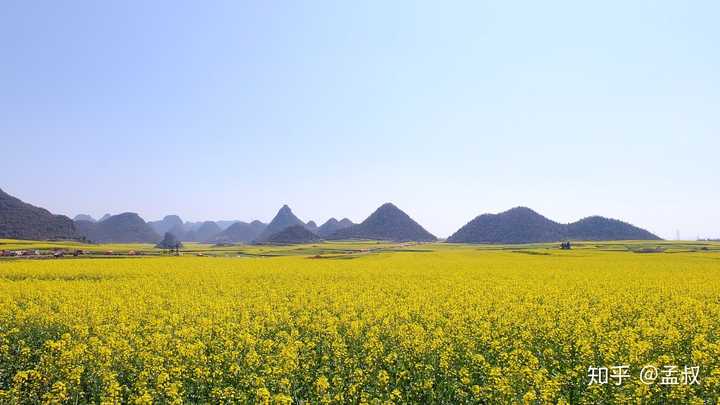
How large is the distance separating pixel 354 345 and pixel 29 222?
172 metres

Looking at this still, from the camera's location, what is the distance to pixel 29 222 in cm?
14388

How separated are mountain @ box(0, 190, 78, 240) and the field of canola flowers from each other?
147249mm

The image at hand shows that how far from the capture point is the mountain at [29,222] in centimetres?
13688

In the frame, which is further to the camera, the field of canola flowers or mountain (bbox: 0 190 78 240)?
mountain (bbox: 0 190 78 240)

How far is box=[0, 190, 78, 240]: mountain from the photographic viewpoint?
137m

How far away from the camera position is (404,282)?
86.2 ft

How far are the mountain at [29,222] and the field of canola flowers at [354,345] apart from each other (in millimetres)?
147249

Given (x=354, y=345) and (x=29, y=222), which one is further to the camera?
(x=29, y=222)

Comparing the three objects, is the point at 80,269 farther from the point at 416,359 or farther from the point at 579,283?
the point at 579,283

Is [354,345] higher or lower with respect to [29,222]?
lower

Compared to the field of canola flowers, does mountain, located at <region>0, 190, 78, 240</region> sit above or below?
above

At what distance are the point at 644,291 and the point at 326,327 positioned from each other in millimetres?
16885

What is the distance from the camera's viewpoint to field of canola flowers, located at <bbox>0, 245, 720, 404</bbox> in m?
8.70

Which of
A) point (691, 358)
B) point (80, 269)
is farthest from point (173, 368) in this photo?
point (80, 269)
